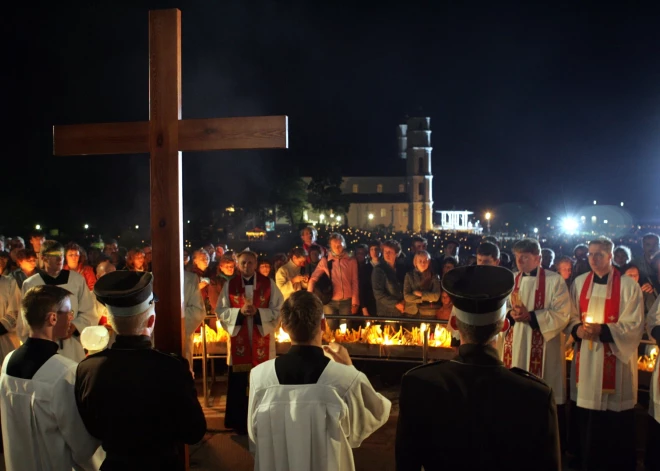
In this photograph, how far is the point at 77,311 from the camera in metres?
6.35

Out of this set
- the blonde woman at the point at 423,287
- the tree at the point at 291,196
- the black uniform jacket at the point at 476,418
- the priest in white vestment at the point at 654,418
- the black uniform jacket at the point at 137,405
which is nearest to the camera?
the black uniform jacket at the point at 476,418

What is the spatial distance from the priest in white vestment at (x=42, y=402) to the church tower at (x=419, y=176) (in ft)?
290

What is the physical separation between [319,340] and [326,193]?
69.0 metres

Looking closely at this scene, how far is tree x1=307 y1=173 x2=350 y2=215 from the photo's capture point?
236ft

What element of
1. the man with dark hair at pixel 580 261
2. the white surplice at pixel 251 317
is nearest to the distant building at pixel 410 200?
the man with dark hair at pixel 580 261

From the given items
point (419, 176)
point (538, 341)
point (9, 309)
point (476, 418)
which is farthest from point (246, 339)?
point (419, 176)

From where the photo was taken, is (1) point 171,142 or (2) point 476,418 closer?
(2) point 476,418

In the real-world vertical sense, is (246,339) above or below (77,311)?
below

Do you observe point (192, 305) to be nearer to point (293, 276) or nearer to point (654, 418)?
point (293, 276)

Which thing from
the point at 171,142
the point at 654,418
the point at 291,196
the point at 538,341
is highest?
the point at 291,196

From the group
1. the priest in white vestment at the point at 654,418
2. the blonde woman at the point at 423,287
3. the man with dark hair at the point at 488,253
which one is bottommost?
the priest in white vestment at the point at 654,418

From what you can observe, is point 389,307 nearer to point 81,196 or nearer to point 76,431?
point 76,431

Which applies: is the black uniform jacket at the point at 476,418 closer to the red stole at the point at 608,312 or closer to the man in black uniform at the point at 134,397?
the man in black uniform at the point at 134,397

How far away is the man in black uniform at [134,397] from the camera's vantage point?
3.11m
